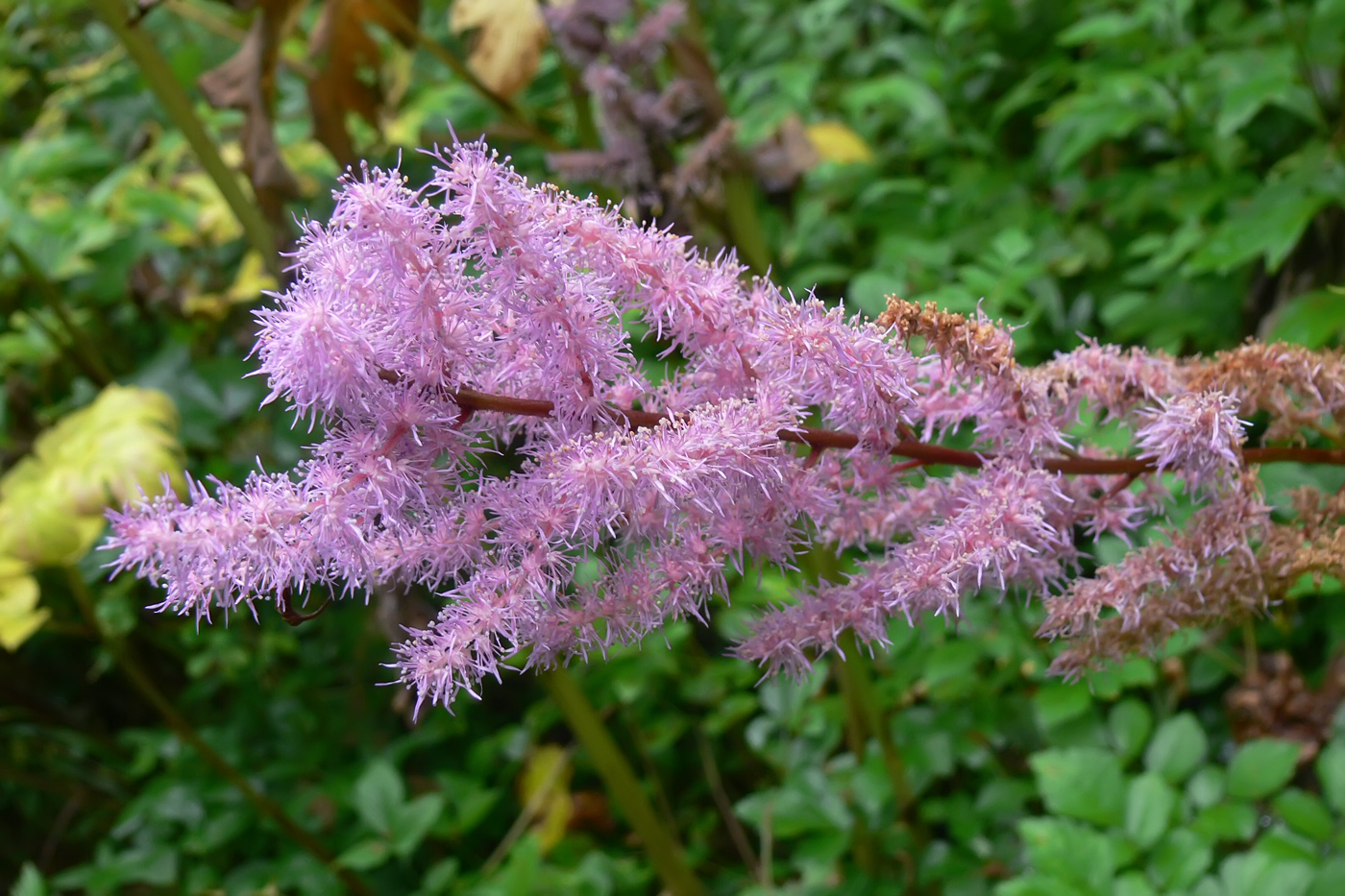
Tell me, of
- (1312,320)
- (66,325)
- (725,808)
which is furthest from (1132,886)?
(66,325)

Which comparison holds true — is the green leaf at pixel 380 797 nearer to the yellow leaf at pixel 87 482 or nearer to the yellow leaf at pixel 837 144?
the yellow leaf at pixel 87 482

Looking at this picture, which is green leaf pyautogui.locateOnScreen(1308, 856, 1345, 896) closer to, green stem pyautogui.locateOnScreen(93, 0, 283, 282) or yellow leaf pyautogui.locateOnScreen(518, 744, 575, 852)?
yellow leaf pyautogui.locateOnScreen(518, 744, 575, 852)

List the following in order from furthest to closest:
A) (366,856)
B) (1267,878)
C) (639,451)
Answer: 1. (366,856)
2. (1267,878)
3. (639,451)

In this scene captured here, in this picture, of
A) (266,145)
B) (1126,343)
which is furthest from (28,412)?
(1126,343)

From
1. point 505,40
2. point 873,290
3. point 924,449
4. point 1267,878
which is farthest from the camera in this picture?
point 505,40

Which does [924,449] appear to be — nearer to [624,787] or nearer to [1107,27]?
[624,787]

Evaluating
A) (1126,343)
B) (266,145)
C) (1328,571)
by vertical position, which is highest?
(266,145)

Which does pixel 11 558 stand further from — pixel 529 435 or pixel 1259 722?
pixel 1259 722
